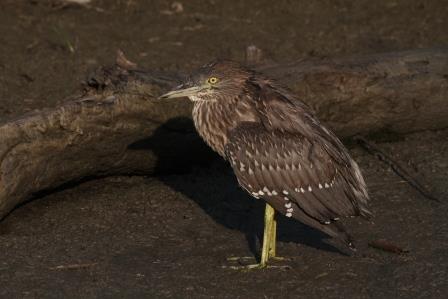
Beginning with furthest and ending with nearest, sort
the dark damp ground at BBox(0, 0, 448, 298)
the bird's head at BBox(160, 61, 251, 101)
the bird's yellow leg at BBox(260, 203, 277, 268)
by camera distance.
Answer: the bird's head at BBox(160, 61, 251, 101), the bird's yellow leg at BBox(260, 203, 277, 268), the dark damp ground at BBox(0, 0, 448, 298)

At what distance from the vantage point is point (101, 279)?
7.29m

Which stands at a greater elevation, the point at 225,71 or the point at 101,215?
the point at 225,71

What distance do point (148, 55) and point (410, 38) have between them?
3.19 metres

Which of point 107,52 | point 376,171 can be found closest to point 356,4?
point 107,52

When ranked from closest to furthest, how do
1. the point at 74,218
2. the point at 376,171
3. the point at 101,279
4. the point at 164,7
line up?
1. the point at 101,279
2. the point at 74,218
3. the point at 376,171
4. the point at 164,7

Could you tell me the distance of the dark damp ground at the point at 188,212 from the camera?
285 inches

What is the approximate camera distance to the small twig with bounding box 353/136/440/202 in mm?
8798

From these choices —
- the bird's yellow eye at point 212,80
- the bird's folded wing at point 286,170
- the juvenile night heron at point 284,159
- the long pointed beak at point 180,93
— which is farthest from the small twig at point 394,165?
the long pointed beak at point 180,93

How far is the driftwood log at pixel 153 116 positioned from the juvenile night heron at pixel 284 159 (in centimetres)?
66

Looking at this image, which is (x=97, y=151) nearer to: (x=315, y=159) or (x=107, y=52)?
(x=315, y=159)

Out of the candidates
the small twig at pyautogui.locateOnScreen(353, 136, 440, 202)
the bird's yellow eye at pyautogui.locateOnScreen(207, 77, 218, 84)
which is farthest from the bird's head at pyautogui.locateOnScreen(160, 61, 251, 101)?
the small twig at pyautogui.locateOnScreen(353, 136, 440, 202)

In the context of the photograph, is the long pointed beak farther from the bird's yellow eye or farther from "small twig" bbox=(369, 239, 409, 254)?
"small twig" bbox=(369, 239, 409, 254)

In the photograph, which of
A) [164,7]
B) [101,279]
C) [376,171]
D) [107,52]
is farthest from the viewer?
[164,7]

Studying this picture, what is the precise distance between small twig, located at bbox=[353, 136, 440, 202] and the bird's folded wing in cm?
143
